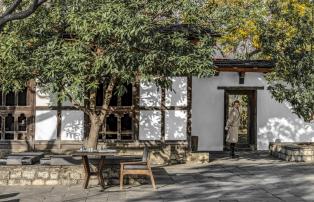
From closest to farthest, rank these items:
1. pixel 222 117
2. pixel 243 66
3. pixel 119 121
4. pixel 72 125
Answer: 1. pixel 72 125
2. pixel 119 121
3. pixel 243 66
4. pixel 222 117

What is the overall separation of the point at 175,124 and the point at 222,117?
9.85 feet

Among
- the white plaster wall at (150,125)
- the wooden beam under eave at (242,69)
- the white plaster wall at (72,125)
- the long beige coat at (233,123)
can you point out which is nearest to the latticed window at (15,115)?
the white plaster wall at (72,125)

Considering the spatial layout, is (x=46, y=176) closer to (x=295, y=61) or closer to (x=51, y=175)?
(x=51, y=175)

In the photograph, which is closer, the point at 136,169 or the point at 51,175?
the point at 136,169

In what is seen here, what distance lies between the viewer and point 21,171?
38.3 ft

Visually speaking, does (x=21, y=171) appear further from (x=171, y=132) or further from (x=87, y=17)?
(x=171, y=132)

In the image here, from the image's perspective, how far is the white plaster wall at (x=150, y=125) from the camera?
1703 centimetres

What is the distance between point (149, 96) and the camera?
17156mm

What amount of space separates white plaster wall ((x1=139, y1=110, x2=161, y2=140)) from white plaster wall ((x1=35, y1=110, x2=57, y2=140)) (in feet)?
8.57

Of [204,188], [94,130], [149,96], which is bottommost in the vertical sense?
[204,188]

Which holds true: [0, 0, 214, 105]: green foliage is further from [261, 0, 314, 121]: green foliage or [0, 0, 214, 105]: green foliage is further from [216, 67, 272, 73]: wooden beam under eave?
[216, 67, 272, 73]: wooden beam under eave

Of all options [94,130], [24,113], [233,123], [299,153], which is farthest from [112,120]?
[299,153]

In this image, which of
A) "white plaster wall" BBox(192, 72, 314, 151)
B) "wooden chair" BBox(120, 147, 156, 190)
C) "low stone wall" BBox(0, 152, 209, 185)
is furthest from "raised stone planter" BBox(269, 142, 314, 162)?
"wooden chair" BBox(120, 147, 156, 190)

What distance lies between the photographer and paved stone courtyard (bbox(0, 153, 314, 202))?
10.0 m
